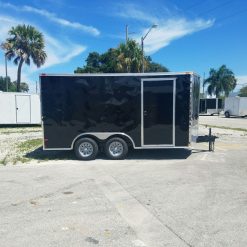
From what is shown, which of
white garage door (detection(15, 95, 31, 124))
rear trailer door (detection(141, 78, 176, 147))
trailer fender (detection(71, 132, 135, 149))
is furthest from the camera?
white garage door (detection(15, 95, 31, 124))

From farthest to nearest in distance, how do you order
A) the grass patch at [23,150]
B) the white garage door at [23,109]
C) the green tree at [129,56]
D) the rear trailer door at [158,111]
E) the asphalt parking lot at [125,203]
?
the green tree at [129,56], the white garage door at [23,109], the grass patch at [23,150], the rear trailer door at [158,111], the asphalt parking lot at [125,203]

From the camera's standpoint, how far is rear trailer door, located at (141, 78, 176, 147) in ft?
36.9

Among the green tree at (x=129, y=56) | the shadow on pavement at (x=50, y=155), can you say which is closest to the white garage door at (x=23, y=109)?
the shadow on pavement at (x=50, y=155)

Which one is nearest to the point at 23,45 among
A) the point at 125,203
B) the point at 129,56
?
the point at 129,56

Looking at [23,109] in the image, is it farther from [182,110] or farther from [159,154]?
[182,110]

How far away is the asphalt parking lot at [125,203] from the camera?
5086mm

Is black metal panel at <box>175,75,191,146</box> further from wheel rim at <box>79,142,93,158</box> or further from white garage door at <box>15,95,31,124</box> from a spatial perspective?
white garage door at <box>15,95,31,124</box>

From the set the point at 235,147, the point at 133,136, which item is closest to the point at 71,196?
the point at 133,136

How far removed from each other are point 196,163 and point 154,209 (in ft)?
15.5

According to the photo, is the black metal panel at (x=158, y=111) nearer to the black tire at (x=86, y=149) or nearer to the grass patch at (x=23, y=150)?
the black tire at (x=86, y=149)

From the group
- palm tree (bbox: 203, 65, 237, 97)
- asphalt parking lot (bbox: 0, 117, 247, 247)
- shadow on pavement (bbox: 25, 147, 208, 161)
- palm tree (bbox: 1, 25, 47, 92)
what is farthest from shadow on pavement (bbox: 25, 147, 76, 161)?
palm tree (bbox: 203, 65, 237, 97)

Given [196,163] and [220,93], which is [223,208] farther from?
[220,93]

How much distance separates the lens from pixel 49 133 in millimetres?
11484

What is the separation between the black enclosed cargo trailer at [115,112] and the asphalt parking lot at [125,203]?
2.51 feet
